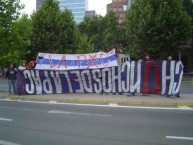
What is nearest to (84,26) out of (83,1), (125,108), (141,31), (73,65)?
(141,31)

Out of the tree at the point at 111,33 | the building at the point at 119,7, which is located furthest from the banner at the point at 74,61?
the building at the point at 119,7

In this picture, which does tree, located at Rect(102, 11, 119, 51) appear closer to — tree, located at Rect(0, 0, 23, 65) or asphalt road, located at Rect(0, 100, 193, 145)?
tree, located at Rect(0, 0, 23, 65)

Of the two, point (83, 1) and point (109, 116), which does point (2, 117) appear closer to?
point (109, 116)

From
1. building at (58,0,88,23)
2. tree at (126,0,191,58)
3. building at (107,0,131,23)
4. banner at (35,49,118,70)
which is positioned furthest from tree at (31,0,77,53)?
building at (58,0,88,23)

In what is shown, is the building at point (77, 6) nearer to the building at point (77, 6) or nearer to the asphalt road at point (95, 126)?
the building at point (77, 6)

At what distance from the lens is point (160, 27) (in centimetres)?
3878

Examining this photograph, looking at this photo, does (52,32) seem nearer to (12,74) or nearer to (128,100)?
(12,74)

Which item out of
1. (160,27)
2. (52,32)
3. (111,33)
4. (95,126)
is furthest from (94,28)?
(95,126)

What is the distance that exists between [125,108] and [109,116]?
A: 91.6 inches

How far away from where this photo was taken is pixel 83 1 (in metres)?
175

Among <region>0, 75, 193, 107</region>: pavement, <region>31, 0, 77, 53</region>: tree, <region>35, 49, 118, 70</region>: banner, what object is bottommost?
<region>0, 75, 193, 107</region>: pavement

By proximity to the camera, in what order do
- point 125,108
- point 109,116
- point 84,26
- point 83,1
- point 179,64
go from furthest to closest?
point 83,1, point 84,26, point 179,64, point 125,108, point 109,116

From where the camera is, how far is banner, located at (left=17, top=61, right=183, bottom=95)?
16578 mm

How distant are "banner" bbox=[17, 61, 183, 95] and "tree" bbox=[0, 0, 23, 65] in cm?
446
